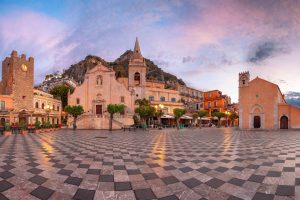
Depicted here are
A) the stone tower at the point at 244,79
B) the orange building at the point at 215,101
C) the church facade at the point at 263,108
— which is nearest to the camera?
the church facade at the point at 263,108

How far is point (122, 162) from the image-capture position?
6.27 meters

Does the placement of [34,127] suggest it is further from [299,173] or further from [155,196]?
[299,173]

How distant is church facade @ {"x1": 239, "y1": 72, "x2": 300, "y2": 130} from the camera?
28359 millimetres

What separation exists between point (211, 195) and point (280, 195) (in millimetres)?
1289

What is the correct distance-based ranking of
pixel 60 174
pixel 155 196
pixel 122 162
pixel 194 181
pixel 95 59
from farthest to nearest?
1. pixel 95 59
2. pixel 122 162
3. pixel 60 174
4. pixel 194 181
5. pixel 155 196

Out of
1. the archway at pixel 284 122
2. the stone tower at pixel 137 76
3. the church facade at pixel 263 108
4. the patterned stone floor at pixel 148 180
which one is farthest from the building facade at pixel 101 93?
the patterned stone floor at pixel 148 180

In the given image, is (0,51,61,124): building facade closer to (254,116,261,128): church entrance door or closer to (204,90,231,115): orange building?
(254,116,261,128): church entrance door

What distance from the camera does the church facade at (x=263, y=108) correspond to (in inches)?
1117

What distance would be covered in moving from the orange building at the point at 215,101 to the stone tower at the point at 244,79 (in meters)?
21.7

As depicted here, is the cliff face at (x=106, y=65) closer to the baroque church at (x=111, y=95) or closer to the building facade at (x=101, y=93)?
the baroque church at (x=111, y=95)

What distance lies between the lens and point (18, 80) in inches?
1390

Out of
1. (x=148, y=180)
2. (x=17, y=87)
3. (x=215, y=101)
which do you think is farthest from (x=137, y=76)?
(x=148, y=180)

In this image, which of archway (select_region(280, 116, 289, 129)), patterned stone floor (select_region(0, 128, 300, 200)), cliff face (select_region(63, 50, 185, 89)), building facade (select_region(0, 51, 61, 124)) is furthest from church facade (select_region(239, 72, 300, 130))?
cliff face (select_region(63, 50, 185, 89))

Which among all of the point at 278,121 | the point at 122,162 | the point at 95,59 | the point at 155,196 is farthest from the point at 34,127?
the point at 95,59
